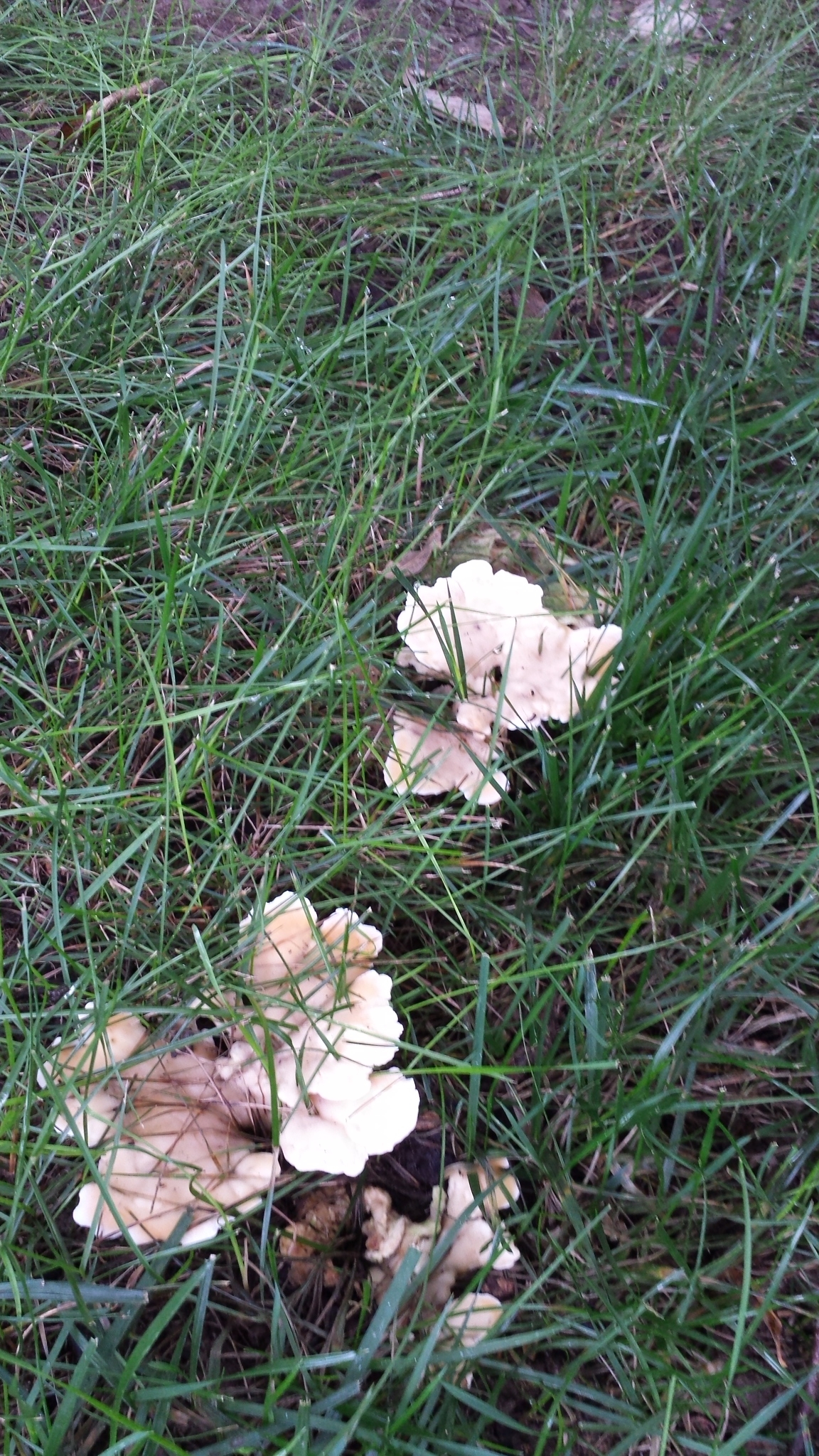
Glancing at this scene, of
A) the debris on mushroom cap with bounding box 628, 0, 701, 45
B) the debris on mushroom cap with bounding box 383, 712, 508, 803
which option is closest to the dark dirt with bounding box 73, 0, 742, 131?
the debris on mushroom cap with bounding box 628, 0, 701, 45

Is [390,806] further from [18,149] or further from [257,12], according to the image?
[257,12]

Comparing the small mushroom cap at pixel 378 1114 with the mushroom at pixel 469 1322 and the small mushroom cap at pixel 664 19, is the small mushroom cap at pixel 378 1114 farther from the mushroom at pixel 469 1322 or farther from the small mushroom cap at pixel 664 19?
the small mushroom cap at pixel 664 19

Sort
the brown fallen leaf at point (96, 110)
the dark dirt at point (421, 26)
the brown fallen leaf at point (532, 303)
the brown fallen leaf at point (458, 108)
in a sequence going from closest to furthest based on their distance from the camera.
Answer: the brown fallen leaf at point (532, 303) → the brown fallen leaf at point (96, 110) → the brown fallen leaf at point (458, 108) → the dark dirt at point (421, 26)

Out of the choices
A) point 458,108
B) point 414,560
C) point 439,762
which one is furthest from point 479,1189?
point 458,108

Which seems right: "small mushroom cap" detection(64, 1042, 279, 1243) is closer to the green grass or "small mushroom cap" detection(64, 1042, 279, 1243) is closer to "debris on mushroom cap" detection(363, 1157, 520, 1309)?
the green grass

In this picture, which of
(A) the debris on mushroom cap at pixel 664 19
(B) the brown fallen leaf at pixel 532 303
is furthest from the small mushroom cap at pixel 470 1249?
(A) the debris on mushroom cap at pixel 664 19

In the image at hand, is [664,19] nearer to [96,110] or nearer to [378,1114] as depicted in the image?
[96,110]
